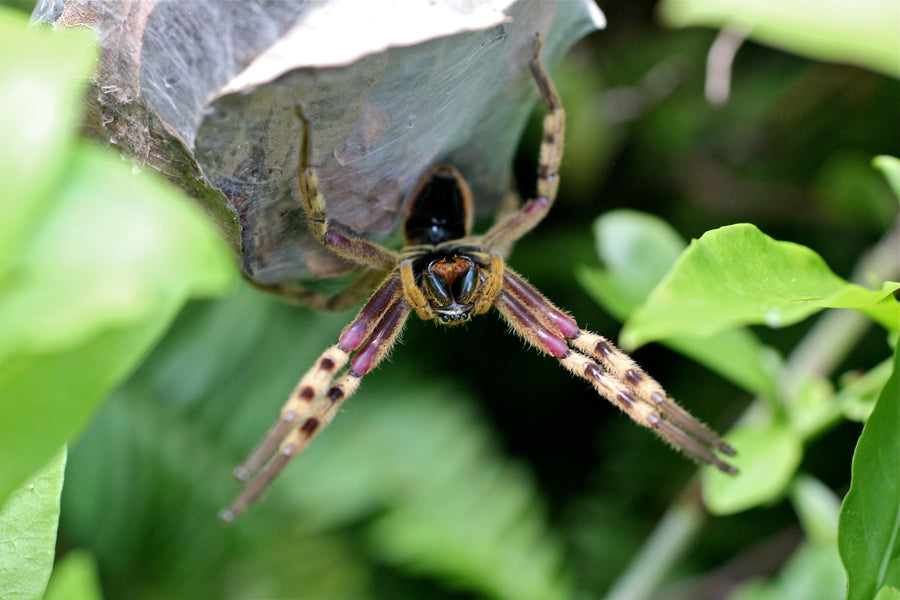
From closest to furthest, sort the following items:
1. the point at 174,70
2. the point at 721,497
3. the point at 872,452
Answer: the point at 872,452
the point at 174,70
the point at 721,497

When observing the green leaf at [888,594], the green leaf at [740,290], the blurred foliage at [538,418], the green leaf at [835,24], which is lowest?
the blurred foliage at [538,418]

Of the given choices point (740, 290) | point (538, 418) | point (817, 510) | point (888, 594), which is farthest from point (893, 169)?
point (538, 418)

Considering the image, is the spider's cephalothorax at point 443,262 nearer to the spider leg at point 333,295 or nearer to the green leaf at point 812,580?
the spider leg at point 333,295

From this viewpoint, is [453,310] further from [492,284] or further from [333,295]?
[333,295]

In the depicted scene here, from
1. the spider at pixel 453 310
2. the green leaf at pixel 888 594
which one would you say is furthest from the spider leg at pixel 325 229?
the green leaf at pixel 888 594

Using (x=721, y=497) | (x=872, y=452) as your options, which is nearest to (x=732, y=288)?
(x=872, y=452)

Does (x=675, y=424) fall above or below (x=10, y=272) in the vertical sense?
below

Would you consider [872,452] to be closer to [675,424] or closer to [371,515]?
[675,424]

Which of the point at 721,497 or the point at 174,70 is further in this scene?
the point at 721,497
